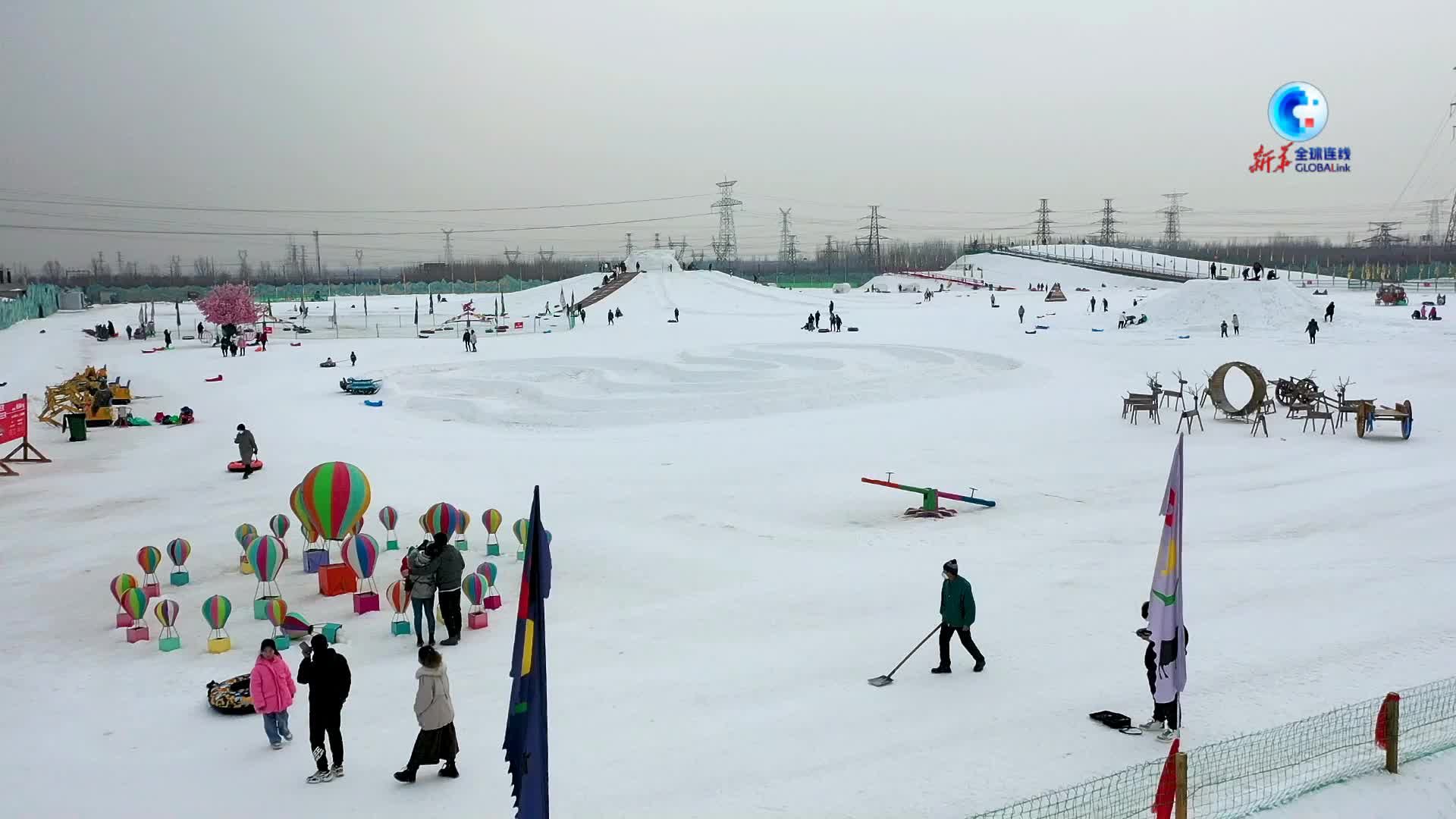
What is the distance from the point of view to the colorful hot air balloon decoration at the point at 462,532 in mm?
14312

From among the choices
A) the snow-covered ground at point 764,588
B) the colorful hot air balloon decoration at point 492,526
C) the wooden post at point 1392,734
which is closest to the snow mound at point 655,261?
the snow-covered ground at point 764,588

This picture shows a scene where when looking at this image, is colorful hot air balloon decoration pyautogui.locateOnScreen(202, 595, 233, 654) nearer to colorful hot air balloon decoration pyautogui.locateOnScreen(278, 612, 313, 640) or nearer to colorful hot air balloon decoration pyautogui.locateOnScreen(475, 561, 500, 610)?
colorful hot air balloon decoration pyautogui.locateOnScreen(278, 612, 313, 640)

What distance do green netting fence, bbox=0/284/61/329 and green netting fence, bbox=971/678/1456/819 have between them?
216ft

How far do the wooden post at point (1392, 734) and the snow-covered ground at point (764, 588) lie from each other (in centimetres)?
106

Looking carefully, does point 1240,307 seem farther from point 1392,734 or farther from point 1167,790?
point 1167,790

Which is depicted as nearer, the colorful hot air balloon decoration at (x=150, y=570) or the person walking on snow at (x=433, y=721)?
the person walking on snow at (x=433, y=721)

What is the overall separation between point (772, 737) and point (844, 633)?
276 centimetres

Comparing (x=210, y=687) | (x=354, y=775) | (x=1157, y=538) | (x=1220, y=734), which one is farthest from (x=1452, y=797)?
(x=210, y=687)

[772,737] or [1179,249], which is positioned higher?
[1179,249]

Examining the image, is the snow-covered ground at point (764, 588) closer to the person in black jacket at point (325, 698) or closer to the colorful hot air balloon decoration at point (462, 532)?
the person in black jacket at point (325, 698)

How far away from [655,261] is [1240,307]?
5566 cm

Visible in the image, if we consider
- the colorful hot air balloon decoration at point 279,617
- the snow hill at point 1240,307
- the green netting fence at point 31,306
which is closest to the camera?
the colorful hot air balloon decoration at point 279,617

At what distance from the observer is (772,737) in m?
8.52

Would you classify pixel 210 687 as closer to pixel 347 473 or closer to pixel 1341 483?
pixel 347 473
